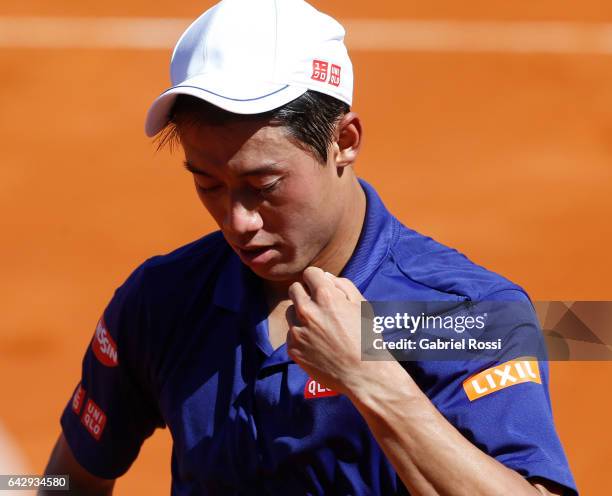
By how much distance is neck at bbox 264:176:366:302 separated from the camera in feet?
11.1

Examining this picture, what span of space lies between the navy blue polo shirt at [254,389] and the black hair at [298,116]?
0.35 meters

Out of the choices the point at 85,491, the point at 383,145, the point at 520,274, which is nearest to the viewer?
the point at 85,491

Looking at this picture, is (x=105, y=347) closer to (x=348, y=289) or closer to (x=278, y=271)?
(x=278, y=271)

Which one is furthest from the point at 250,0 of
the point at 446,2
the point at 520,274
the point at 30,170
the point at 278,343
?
the point at 446,2

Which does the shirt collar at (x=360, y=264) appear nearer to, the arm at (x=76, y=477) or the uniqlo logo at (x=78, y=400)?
the uniqlo logo at (x=78, y=400)

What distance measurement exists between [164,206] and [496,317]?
630 centimetres

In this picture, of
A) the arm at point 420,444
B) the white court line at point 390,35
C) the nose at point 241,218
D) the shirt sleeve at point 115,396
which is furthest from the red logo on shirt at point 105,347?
the white court line at point 390,35

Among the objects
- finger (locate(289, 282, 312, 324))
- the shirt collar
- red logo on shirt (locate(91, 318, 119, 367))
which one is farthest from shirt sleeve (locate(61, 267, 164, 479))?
finger (locate(289, 282, 312, 324))

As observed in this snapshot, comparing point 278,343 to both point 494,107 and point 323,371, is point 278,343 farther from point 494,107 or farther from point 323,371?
point 494,107

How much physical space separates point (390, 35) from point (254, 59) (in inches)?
330

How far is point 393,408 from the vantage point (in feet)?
9.18

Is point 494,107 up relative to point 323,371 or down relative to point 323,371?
up

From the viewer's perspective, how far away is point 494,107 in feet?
33.8

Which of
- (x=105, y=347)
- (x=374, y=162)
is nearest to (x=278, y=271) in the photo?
(x=105, y=347)
